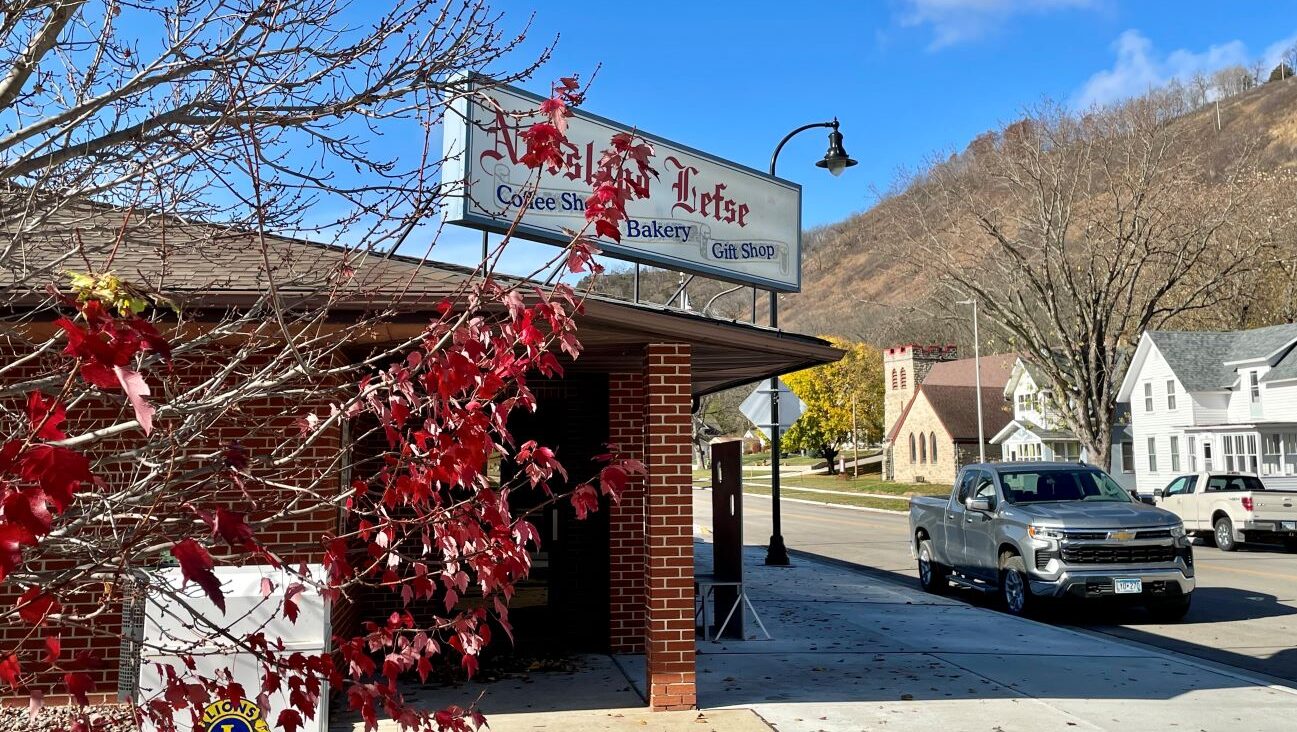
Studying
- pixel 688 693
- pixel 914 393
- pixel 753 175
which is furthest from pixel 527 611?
pixel 914 393

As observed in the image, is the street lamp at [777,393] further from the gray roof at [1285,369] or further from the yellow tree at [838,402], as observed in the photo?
the yellow tree at [838,402]

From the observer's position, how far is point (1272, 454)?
35812 mm

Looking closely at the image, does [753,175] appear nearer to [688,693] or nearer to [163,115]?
[688,693]

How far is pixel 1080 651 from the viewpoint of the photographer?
998 cm

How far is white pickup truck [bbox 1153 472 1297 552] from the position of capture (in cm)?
2164

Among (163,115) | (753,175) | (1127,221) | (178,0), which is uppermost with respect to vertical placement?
(1127,221)

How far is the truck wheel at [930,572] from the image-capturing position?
15336 mm

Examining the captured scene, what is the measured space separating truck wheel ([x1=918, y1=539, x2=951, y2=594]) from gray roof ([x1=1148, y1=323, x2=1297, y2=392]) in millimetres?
26512

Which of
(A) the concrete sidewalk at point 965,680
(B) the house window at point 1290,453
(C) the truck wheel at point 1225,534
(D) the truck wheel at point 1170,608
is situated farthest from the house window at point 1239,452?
(A) the concrete sidewalk at point 965,680

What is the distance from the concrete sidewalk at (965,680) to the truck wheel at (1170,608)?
85.5 inches

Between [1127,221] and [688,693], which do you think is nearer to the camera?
[688,693]

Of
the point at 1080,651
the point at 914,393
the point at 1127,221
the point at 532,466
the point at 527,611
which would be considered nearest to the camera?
the point at 532,466

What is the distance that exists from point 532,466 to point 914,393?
219 feet

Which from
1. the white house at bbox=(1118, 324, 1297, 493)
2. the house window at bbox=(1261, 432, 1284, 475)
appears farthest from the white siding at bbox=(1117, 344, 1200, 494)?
the house window at bbox=(1261, 432, 1284, 475)
